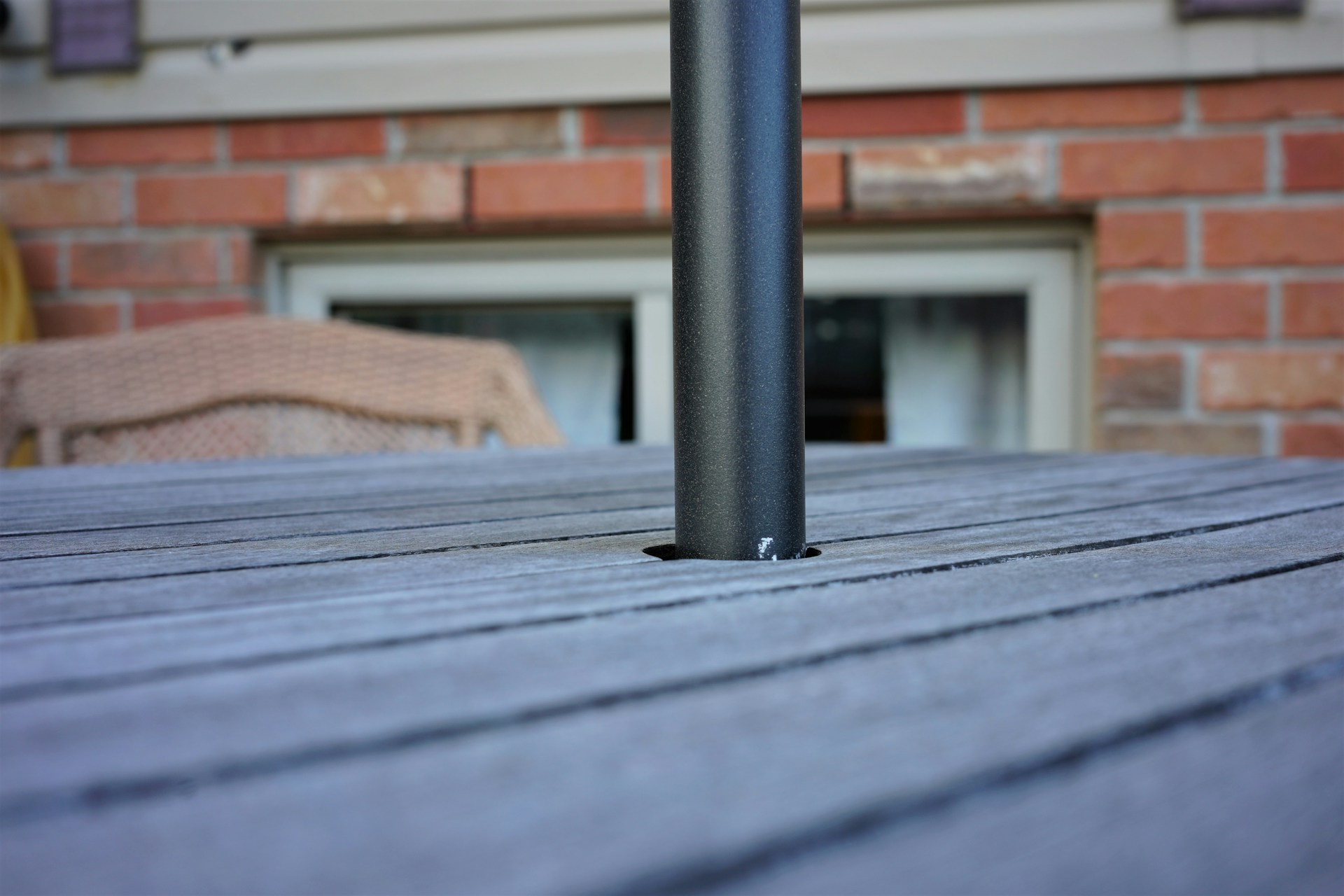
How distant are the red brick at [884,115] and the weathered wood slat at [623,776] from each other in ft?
4.80

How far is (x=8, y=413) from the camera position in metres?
1.18

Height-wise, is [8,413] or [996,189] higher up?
[996,189]

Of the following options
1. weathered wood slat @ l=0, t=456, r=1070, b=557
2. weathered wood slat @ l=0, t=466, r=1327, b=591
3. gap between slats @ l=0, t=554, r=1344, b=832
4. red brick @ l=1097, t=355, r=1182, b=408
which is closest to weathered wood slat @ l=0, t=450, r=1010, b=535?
weathered wood slat @ l=0, t=456, r=1070, b=557

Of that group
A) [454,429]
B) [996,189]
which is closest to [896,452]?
[454,429]

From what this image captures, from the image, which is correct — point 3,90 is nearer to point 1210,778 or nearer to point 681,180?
point 681,180

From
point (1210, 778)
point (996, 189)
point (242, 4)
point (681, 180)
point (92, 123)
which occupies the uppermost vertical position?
point (242, 4)

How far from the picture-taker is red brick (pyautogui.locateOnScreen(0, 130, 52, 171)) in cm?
180

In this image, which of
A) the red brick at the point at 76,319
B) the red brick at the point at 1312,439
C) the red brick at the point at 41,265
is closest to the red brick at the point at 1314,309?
the red brick at the point at 1312,439

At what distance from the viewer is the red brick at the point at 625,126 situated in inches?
65.9

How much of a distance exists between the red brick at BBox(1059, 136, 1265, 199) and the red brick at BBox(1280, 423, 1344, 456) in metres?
0.33

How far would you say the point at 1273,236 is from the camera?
1545 millimetres

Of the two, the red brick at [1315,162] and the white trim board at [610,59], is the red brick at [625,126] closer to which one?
the white trim board at [610,59]

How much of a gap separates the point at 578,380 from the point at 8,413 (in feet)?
3.17

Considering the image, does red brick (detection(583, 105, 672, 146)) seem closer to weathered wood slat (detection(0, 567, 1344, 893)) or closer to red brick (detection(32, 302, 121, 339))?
red brick (detection(32, 302, 121, 339))
